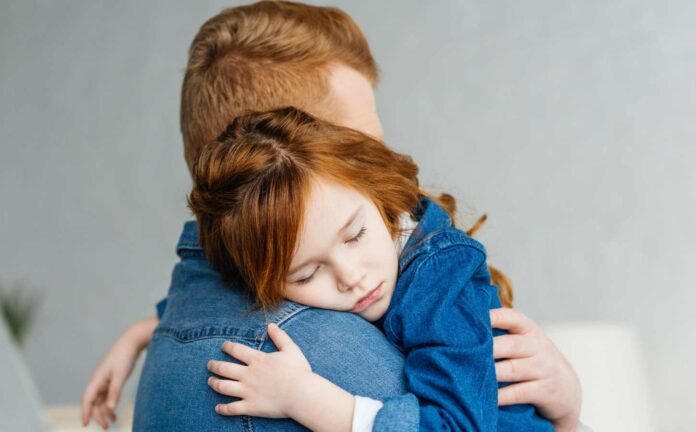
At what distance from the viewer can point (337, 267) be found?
111 cm

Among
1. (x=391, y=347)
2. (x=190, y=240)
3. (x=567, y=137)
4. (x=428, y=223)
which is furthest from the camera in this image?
(x=567, y=137)

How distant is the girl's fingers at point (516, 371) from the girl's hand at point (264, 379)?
31cm

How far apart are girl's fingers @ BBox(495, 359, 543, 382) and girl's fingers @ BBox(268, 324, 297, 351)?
33 centimetres

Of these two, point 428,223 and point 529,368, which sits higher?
point 428,223

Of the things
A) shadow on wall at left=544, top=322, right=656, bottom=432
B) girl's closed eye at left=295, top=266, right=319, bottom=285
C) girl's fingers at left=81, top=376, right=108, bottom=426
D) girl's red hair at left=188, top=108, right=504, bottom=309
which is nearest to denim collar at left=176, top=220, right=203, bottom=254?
girl's red hair at left=188, top=108, right=504, bottom=309

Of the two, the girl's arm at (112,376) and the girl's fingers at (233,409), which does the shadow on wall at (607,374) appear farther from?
the girl's fingers at (233,409)

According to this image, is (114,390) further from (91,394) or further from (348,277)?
(348,277)

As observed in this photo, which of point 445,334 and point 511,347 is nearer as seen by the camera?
point 445,334

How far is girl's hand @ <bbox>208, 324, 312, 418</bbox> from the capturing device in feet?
3.30

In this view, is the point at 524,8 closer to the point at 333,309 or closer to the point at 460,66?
the point at 460,66

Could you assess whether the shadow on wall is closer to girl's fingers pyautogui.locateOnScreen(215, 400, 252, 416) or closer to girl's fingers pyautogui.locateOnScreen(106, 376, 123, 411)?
girl's fingers pyautogui.locateOnScreen(106, 376, 123, 411)

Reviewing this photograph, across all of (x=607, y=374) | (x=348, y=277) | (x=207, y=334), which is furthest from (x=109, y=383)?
(x=607, y=374)

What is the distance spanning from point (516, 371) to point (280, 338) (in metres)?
0.37

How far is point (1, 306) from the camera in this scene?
3.70 meters
